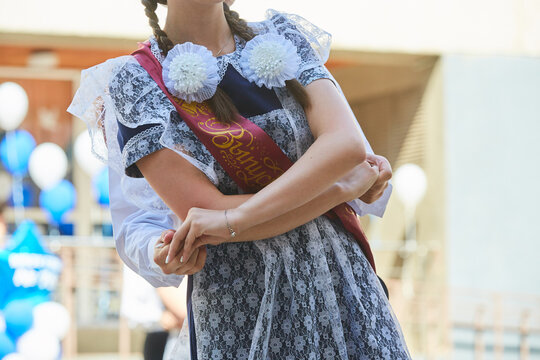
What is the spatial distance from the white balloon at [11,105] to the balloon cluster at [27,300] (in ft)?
8.59

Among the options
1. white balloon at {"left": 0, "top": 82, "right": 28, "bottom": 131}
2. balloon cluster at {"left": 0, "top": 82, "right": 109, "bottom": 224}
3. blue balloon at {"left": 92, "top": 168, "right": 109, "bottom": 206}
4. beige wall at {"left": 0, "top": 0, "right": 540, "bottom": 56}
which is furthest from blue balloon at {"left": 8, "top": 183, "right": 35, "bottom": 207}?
beige wall at {"left": 0, "top": 0, "right": 540, "bottom": 56}

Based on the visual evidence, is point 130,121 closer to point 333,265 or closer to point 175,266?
point 175,266

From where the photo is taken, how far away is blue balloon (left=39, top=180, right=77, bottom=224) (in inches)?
319

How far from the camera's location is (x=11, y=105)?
24.6 feet

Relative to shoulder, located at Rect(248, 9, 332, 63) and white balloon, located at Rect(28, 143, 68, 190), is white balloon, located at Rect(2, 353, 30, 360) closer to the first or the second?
white balloon, located at Rect(28, 143, 68, 190)

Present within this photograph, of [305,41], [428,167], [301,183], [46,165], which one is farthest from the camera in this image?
[428,167]

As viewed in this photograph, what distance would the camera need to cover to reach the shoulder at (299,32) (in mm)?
1607

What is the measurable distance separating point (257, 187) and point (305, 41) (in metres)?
0.33

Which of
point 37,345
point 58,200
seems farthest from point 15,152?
point 37,345

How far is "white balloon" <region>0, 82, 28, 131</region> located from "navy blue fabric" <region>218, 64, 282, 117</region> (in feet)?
21.1

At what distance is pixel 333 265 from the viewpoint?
4.95 ft

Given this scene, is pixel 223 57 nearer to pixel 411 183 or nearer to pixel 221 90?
pixel 221 90

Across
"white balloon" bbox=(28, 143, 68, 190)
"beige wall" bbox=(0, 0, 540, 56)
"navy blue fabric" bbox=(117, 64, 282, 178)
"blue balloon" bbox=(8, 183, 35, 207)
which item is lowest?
"blue balloon" bbox=(8, 183, 35, 207)

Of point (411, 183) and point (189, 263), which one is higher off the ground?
point (189, 263)
